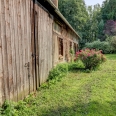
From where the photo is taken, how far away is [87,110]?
3955mm

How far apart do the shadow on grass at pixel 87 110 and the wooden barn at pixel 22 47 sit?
112 cm

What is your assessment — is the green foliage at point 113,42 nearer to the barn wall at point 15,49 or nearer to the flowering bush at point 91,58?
the flowering bush at point 91,58

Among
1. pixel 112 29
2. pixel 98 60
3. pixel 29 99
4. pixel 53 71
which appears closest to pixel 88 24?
pixel 112 29

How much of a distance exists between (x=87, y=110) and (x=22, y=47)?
2380 millimetres

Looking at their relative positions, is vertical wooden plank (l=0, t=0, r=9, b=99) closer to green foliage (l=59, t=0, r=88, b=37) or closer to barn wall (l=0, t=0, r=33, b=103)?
barn wall (l=0, t=0, r=33, b=103)

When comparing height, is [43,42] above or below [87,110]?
above

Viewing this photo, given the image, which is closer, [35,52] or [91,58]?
[35,52]

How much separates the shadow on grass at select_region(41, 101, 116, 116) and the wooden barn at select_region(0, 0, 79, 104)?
112 cm

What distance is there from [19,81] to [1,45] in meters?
1.23

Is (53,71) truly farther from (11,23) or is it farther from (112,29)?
(112,29)

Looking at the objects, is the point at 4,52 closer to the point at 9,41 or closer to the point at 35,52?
the point at 9,41

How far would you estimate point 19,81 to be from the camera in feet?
13.5

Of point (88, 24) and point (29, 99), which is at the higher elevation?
point (88, 24)

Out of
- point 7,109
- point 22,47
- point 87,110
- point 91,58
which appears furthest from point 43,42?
point 91,58
